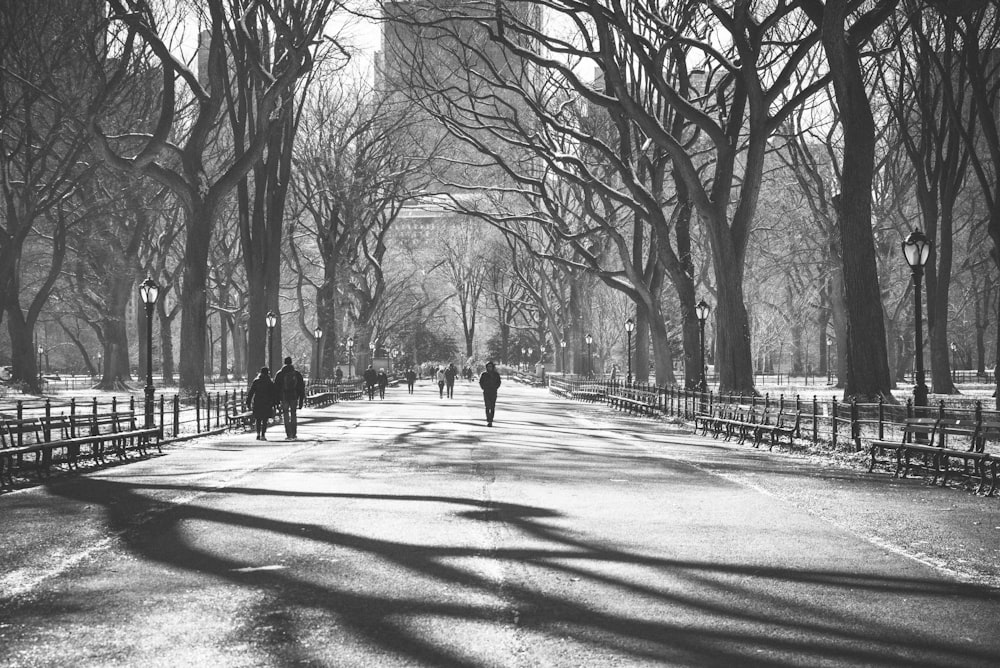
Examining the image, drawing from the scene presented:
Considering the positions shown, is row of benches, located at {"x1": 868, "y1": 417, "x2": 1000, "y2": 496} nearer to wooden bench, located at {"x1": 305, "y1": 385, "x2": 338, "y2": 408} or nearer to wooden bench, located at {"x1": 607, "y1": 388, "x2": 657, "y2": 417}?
wooden bench, located at {"x1": 607, "y1": 388, "x2": 657, "y2": 417}

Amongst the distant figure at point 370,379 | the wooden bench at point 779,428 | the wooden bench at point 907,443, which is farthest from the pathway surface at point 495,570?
the distant figure at point 370,379

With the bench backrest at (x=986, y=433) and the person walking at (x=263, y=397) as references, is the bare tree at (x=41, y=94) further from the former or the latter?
the bench backrest at (x=986, y=433)

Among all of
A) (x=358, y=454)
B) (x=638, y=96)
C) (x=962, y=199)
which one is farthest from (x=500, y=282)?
(x=358, y=454)

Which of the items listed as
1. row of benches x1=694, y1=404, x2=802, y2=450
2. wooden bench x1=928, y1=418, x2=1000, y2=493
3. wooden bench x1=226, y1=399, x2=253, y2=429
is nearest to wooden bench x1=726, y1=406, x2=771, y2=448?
row of benches x1=694, y1=404, x2=802, y2=450

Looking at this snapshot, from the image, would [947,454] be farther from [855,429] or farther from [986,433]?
[855,429]

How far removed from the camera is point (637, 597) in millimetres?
A: 7434

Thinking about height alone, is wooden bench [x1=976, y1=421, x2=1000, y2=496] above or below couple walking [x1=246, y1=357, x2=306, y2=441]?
Answer: below

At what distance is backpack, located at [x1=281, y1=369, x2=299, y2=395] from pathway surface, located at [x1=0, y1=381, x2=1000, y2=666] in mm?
8439

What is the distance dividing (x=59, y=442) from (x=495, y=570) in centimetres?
1011

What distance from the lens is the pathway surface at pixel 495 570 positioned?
618 centimetres

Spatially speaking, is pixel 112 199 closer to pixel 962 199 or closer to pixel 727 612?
pixel 962 199

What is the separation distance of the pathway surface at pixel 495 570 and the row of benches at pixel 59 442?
755mm

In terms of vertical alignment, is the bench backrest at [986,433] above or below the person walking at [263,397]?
below

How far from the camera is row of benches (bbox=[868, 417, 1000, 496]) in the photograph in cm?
1436
